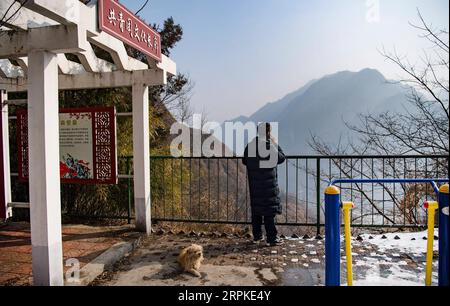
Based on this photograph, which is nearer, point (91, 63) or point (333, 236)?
point (333, 236)

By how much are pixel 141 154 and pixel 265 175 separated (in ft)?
6.40

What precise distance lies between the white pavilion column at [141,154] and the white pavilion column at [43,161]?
1.86 m

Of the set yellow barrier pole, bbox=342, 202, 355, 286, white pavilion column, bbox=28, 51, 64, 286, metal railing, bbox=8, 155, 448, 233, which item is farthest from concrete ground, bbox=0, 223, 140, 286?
yellow barrier pole, bbox=342, 202, 355, 286

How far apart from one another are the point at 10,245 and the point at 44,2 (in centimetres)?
353

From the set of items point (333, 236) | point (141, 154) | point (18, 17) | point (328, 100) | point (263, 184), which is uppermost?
point (328, 100)

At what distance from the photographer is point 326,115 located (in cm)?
12362

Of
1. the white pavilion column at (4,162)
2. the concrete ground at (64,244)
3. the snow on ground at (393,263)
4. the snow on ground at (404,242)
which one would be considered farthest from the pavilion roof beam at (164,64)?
the snow on ground at (404,242)

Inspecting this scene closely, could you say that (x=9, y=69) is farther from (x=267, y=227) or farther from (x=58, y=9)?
(x=267, y=227)

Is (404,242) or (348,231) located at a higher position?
(348,231)

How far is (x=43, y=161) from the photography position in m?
2.89

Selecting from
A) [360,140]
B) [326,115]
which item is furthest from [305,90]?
[360,140]

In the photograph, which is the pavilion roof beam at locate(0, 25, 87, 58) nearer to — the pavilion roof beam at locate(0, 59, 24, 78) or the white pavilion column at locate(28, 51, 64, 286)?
the white pavilion column at locate(28, 51, 64, 286)

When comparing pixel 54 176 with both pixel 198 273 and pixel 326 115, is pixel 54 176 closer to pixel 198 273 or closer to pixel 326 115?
pixel 198 273

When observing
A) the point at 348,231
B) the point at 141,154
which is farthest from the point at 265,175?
the point at 141,154
